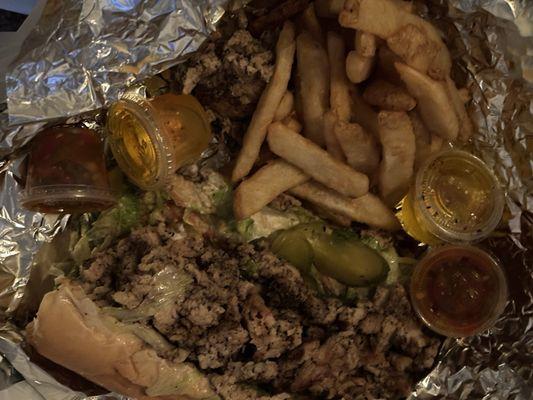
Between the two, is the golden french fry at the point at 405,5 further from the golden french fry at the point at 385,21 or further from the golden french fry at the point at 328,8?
the golden french fry at the point at 328,8

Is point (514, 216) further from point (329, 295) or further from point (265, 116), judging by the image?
point (265, 116)

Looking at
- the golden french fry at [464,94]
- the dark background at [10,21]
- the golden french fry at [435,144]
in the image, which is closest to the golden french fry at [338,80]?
the golden french fry at [435,144]

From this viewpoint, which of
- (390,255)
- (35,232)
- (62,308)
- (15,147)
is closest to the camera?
(62,308)

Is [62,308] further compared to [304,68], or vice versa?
[304,68]

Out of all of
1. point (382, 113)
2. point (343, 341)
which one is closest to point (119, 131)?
point (382, 113)

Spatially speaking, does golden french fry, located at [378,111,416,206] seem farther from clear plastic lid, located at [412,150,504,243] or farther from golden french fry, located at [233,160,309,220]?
golden french fry, located at [233,160,309,220]
